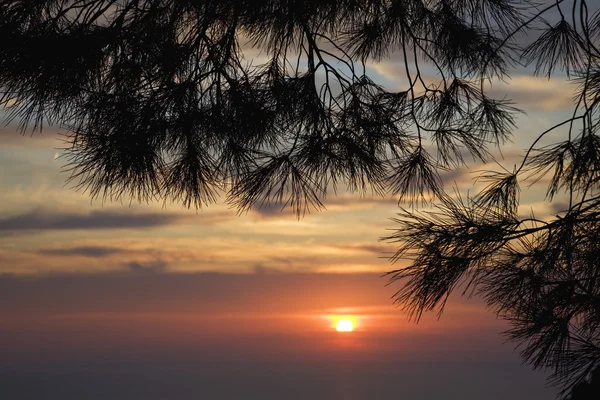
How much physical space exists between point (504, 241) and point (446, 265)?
0.15m

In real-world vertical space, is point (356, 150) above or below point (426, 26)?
below

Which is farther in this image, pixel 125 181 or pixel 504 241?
pixel 125 181

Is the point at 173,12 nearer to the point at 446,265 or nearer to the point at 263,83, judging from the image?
the point at 263,83

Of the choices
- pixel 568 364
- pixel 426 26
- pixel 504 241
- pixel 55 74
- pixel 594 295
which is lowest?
pixel 568 364

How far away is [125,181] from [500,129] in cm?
140

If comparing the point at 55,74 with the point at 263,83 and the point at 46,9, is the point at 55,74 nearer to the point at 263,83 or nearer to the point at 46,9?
the point at 46,9

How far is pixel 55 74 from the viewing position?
250 cm

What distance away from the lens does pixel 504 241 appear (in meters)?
1.97

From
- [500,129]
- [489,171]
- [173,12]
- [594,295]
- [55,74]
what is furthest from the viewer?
[500,129]

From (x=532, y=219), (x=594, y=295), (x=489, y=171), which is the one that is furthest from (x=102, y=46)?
(x=594, y=295)

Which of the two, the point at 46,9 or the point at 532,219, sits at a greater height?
the point at 46,9

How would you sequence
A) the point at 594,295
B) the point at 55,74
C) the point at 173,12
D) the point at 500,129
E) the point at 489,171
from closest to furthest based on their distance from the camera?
the point at 594,295, the point at 489,171, the point at 55,74, the point at 173,12, the point at 500,129

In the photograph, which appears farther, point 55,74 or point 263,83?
point 263,83

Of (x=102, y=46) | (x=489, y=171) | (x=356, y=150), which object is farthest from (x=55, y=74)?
(x=489, y=171)
